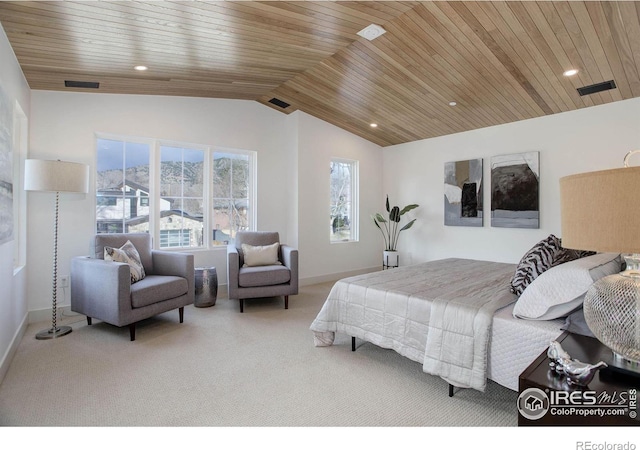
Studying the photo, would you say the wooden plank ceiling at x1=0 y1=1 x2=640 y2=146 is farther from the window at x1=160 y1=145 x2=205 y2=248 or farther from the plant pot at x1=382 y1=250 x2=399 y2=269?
the plant pot at x1=382 y1=250 x2=399 y2=269

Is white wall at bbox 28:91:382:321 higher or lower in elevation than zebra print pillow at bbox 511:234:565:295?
higher

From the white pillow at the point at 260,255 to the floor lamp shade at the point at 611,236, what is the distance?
3231mm

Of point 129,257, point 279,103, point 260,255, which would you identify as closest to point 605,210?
point 260,255

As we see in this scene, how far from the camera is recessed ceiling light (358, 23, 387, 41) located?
109 inches

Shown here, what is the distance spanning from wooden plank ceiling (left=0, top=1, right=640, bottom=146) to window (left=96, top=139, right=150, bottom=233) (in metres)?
0.66

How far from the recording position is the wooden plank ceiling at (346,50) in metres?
2.33

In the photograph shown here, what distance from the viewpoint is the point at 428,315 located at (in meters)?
2.06

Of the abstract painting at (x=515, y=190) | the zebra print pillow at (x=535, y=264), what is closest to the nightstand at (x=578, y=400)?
the zebra print pillow at (x=535, y=264)

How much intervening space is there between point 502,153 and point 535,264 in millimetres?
3125

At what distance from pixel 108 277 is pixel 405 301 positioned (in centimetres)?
245

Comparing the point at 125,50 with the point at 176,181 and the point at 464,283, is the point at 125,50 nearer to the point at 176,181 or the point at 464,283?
the point at 176,181

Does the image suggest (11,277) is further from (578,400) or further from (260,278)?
(578,400)

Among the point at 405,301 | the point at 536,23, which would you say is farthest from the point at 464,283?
the point at 536,23

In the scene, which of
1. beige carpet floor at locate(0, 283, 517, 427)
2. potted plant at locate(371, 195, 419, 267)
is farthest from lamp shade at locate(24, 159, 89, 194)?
potted plant at locate(371, 195, 419, 267)
